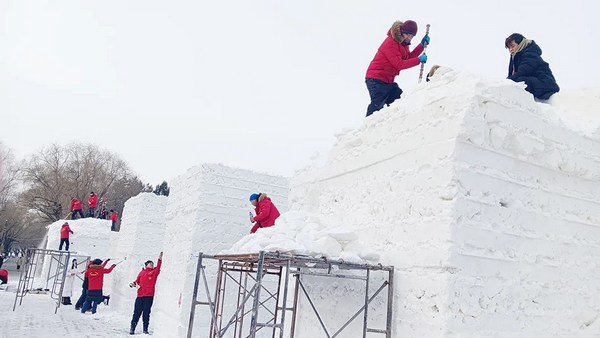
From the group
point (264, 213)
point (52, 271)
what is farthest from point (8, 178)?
point (264, 213)

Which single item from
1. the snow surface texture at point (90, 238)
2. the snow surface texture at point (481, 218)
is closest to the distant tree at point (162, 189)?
the snow surface texture at point (90, 238)

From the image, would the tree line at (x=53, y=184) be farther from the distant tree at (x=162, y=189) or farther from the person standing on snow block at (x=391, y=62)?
the person standing on snow block at (x=391, y=62)

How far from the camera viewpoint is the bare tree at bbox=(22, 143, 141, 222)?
123 ft

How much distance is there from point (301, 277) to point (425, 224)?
1.97 metres

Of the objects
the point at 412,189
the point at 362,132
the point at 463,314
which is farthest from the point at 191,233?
the point at 463,314

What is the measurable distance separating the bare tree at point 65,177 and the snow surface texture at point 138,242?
24924 mm

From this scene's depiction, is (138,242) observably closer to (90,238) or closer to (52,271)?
(90,238)

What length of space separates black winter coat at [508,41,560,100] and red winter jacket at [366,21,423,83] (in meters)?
1.23

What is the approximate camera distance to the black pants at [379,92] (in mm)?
6516

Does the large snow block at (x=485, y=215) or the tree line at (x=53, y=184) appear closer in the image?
the large snow block at (x=485, y=215)

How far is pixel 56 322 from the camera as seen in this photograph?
39.8 feet

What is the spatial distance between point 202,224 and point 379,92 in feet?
14.7

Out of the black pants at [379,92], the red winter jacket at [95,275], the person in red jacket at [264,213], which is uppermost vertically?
the black pants at [379,92]

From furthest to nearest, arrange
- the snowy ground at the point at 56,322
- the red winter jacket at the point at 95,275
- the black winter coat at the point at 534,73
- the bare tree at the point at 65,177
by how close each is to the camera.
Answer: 1. the bare tree at the point at 65,177
2. the red winter jacket at the point at 95,275
3. the snowy ground at the point at 56,322
4. the black winter coat at the point at 534,73
